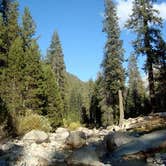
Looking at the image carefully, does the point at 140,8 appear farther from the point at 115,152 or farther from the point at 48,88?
the point at 115,152

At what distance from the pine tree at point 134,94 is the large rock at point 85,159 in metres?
45.1

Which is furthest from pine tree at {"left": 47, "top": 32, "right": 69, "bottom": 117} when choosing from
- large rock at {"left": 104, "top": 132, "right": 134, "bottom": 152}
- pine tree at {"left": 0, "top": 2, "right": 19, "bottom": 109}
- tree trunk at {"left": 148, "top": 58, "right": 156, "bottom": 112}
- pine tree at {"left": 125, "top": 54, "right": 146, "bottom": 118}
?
large rock at {"left": 104, "top": 132, "right": 134, "bottom": 152}

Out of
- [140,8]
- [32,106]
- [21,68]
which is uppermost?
[140,8]

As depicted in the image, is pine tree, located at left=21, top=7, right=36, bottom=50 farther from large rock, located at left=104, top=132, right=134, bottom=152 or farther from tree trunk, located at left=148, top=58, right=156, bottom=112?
large rock, located at left=104, top=132, right=134, bottom=152

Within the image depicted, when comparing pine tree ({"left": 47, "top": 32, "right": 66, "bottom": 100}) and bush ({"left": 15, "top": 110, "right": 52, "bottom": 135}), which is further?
pine tree ({"left": 47, "top": 32, "right": 66, "bottom": 100})

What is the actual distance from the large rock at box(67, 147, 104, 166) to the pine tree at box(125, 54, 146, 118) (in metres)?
45.1

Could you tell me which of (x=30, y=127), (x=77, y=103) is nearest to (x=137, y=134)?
(x=30, y=127)

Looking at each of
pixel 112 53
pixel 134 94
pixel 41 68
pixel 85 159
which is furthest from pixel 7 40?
pixel 134 94

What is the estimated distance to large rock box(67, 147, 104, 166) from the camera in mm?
11219

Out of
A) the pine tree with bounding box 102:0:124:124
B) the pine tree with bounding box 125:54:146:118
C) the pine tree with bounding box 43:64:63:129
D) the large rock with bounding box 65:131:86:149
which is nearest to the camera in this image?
the large rock with bounding box 65:131:86:149

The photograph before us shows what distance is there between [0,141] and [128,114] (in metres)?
46.0

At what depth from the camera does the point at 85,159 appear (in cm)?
1153

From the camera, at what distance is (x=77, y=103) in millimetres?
132250

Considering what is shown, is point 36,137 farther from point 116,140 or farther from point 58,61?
point 58,61
